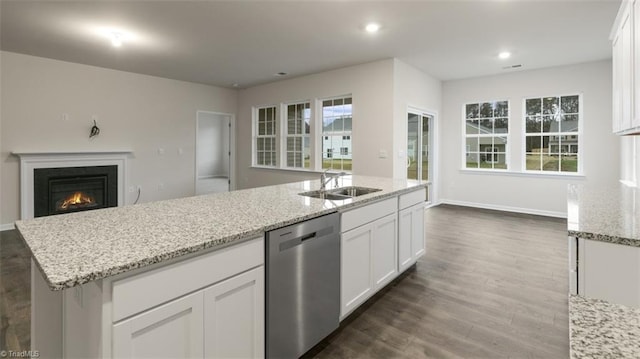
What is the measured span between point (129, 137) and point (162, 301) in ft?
19.8

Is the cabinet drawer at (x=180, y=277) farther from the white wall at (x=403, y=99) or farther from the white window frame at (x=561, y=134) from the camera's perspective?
the white window frame at (x=561, y=134)

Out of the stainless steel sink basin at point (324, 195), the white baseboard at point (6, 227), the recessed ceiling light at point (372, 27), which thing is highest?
the recessed ceiling light at point (372, 27)

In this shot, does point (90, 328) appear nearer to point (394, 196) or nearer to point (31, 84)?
point (394, 196)

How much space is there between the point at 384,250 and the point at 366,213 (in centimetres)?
46

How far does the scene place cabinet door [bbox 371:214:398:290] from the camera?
8.41ft

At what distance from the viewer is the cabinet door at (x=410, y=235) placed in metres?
2.97

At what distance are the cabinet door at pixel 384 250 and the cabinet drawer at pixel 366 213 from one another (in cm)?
6

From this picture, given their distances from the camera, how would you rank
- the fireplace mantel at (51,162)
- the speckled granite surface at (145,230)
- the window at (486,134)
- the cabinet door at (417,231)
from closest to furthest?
1. the speckled granite surface at (145,230)
2. the cabinet door at (417,231)
3. the fireplace mantel at (51,162)
4. the window at (486,134)

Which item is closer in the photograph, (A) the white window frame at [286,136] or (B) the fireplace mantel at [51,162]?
(B) the fireplace mantel at [51,162]

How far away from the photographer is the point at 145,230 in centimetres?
148

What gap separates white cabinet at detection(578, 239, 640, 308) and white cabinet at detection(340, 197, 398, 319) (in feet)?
4.06

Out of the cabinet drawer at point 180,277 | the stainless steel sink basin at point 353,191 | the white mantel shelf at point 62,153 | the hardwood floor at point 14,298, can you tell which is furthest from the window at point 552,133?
the white mantel shelf at point 62,153

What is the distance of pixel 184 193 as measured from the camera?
23.7 ft

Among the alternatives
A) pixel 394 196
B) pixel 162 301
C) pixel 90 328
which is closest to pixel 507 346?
pixel 394 196
